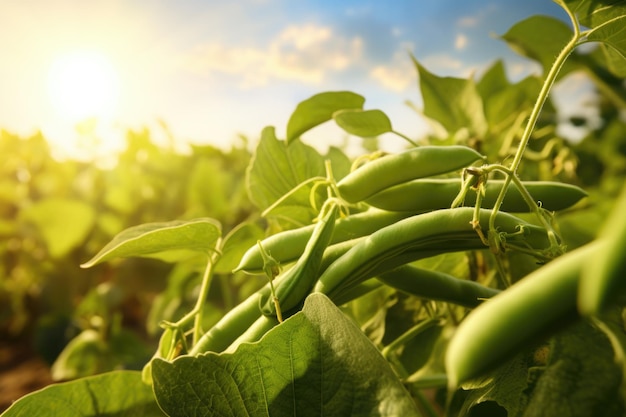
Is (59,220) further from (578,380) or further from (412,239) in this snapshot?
(578,380)

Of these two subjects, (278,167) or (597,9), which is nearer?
(597,9)

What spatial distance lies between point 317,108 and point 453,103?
0.56 metres

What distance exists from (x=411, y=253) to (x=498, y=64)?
4.10 feet

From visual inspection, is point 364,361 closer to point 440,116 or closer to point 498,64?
point 440,116

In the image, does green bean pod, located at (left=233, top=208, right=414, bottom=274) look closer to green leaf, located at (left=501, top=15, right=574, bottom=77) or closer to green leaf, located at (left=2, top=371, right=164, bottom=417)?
green leaf, located at (left=2, top=371, right=164, bottom=417)

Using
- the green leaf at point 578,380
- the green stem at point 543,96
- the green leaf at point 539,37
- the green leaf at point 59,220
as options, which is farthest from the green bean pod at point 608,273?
the green leaf at point 59,220

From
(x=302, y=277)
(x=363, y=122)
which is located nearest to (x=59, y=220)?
(x=363, y=122)

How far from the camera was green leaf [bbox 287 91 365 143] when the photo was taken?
0.77m

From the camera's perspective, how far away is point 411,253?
0.57m

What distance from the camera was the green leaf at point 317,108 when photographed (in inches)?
30.5

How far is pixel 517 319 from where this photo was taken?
23cm

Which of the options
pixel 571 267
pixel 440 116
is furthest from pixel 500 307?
pixel 440 116

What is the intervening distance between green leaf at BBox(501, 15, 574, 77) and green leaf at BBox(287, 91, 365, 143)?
479 mm

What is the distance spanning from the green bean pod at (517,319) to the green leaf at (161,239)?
46cm
